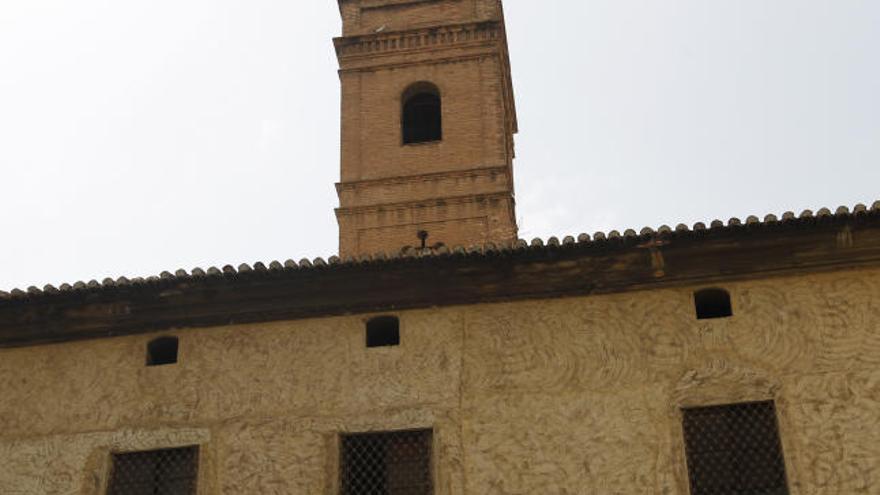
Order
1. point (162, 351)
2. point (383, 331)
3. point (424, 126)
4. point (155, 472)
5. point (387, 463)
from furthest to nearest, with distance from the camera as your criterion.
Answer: point (424, 126) < point (162, 351) < point (383, 331) < point (155, 472) < point (387, 463)

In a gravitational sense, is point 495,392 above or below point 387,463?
above

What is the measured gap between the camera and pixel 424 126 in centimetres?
2039

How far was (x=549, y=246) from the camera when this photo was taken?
10.1 metres

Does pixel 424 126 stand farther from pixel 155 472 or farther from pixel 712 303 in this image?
pixel 155 472

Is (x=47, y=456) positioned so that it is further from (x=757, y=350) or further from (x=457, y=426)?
(x=757, y=350)

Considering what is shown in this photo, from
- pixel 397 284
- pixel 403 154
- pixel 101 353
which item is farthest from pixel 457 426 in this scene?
pixel 403 154

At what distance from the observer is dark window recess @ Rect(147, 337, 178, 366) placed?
35.4ft

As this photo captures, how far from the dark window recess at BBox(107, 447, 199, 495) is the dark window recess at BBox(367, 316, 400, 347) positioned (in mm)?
1839

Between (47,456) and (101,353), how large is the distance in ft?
3.42

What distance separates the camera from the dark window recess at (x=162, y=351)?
10.8m

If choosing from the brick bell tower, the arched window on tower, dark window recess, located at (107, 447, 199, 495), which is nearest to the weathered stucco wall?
dark window recess, located at (107, 447, 199, 495)

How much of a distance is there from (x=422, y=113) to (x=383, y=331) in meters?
10.3

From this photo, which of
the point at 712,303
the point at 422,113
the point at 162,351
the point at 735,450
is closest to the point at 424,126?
the point at 422,113

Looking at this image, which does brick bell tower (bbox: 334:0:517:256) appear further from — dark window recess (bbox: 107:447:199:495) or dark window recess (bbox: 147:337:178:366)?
dark window recess (bbox: 107:447:199:495)
